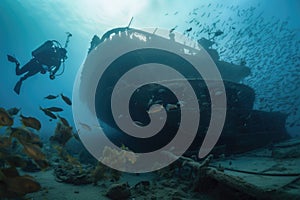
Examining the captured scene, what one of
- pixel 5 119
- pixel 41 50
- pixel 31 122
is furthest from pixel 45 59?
pixel 5 119

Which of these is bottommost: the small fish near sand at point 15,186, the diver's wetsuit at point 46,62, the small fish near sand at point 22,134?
the small fish near sand at point 15,186

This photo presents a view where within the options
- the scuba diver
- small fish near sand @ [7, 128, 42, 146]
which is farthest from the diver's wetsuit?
small fish near sand @ [7, 128, 42, 146]

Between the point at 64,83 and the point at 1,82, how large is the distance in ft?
149

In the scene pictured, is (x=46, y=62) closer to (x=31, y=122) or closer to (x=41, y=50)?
(x=41, y=50)

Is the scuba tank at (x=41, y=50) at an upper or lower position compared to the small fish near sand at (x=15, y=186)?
upper

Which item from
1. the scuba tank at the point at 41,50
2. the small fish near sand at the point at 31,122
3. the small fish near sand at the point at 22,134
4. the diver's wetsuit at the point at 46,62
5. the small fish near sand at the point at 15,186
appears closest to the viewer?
the small fish near sand at the point at 15,186

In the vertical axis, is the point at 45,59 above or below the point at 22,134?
above

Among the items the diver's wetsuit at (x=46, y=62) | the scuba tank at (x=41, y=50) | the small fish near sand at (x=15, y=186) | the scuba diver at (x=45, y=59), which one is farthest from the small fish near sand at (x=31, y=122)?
the scuba tank at (x=41, y=50)

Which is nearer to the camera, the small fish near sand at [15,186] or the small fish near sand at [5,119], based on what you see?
the small fish near sand at [15,186]

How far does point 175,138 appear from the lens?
29.2 feet

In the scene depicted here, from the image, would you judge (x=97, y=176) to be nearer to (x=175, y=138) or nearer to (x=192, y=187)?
(x=192, y=187)

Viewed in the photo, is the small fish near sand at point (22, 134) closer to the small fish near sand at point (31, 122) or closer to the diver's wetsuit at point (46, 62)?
the small fish near sand at point (31, 122)

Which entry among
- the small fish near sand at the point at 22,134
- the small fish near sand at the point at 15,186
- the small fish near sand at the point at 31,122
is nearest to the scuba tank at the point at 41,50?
the small fish near sand at the point at 31,122

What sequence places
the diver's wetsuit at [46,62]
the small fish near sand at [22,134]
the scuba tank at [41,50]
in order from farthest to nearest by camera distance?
the diver's wetsuit at [46,62] → the scuba tank at [41,50] → the small fish near sand at [22,134]
